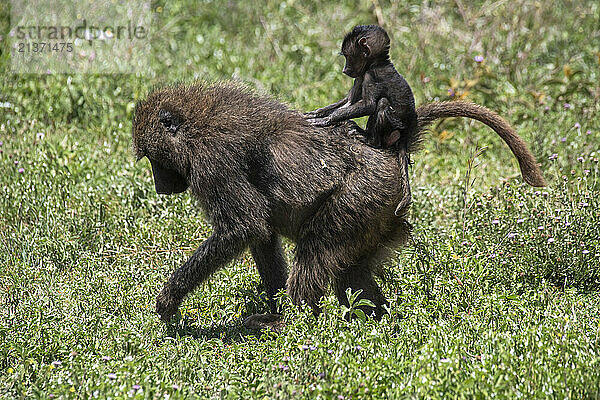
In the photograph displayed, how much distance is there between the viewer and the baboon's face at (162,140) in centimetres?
452

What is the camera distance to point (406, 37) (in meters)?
9.58

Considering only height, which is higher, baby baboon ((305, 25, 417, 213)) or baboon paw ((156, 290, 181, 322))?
baby baboon ((305, 25, 417, 213))

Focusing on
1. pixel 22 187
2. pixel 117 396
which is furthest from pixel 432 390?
pixel 22 187

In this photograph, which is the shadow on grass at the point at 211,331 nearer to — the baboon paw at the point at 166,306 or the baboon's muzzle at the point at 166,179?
the baboon paw at the point at 166,306

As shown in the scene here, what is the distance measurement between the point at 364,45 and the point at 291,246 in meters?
2.08

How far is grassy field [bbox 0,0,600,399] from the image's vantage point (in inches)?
147

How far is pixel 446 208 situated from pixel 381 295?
1566mm

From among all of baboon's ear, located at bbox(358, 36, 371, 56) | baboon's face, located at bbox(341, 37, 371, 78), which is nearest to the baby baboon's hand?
baboon's face, located at bbox(341, 37, 371, 78)

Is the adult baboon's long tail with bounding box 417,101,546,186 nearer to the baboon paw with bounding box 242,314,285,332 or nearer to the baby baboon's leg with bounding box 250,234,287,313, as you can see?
the baby baboon's leg with bounding box 250,234,287,313

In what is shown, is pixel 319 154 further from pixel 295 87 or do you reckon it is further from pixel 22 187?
pixel 295 87

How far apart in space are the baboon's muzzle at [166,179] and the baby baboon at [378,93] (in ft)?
3.32

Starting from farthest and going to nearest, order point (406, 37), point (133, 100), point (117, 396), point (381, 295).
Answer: point (406, 37) → point (133, 100) → point (381, 295) → point (117, 396)

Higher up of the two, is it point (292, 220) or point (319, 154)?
point (319, 154)

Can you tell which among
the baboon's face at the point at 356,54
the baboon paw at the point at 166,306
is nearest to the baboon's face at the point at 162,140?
the baboon paw at the point at 166,306
